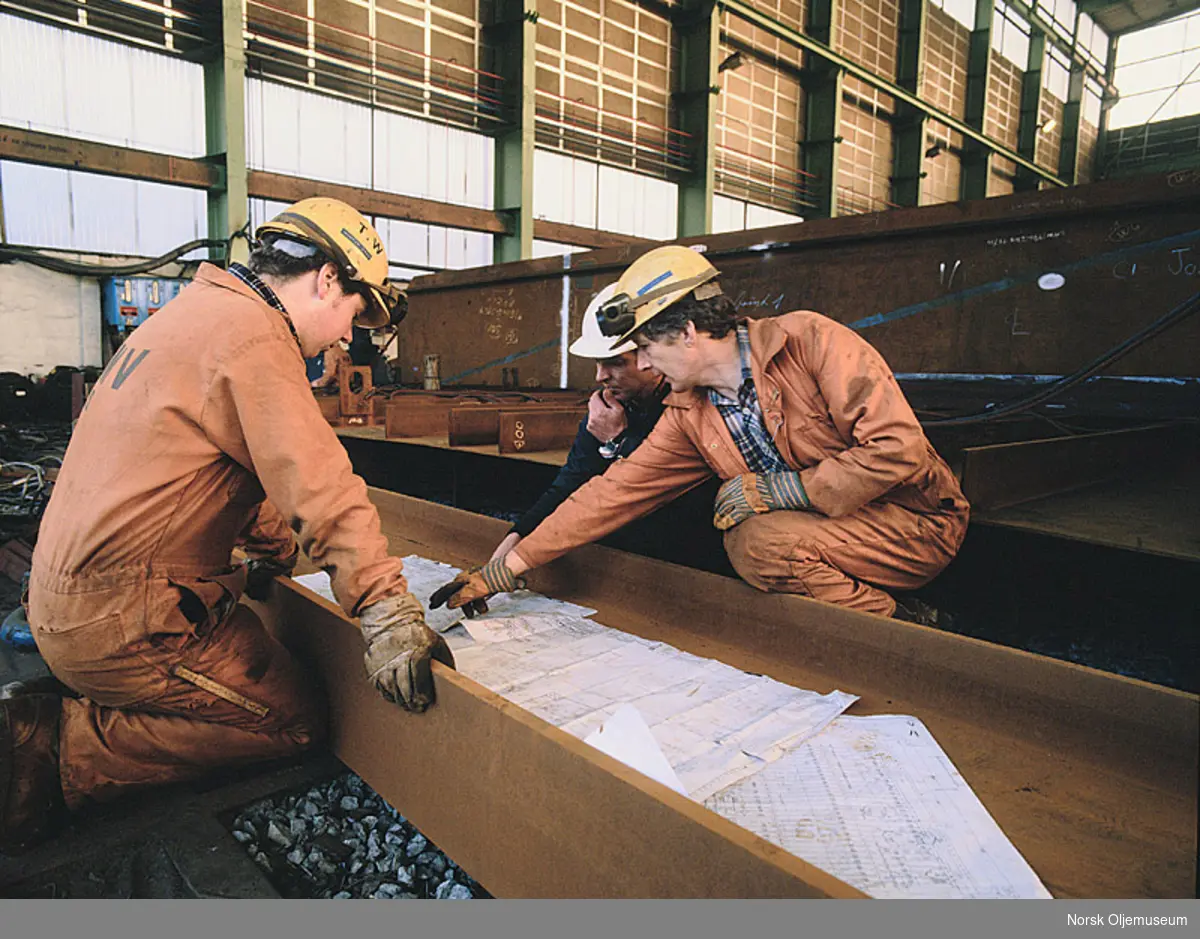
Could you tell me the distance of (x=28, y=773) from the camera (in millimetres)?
1745

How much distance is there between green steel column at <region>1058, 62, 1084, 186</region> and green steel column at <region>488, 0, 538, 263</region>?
19130mm

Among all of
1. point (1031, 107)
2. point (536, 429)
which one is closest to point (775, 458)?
point (536, 429)

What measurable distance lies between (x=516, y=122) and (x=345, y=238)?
11.1 m

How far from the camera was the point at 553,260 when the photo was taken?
6980 mm

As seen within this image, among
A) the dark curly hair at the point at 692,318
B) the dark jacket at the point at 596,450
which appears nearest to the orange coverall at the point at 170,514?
the dark curly hair at the point at 692,318

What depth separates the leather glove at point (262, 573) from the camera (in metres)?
2.40

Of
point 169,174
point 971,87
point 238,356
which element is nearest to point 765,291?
point 238,356

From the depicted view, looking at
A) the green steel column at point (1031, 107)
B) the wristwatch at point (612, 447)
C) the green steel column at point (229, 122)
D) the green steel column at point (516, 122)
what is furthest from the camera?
the green steel column at point (1031, 107)

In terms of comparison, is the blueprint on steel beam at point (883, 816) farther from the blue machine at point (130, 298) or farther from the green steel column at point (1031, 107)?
the green steel column at point (1031, 107)

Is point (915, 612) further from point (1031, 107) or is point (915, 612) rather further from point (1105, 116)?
point (1105, 116)

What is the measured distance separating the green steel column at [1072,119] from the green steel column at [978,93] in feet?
17.8

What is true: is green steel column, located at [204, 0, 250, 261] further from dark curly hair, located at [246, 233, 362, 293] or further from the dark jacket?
dark curly hair, located at [246, 233, 362, 293]

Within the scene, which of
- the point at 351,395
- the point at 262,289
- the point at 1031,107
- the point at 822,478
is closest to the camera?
the point at 262,289

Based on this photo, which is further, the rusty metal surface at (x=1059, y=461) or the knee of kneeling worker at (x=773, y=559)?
the rusty metal surface at (x=1059, y=461)
